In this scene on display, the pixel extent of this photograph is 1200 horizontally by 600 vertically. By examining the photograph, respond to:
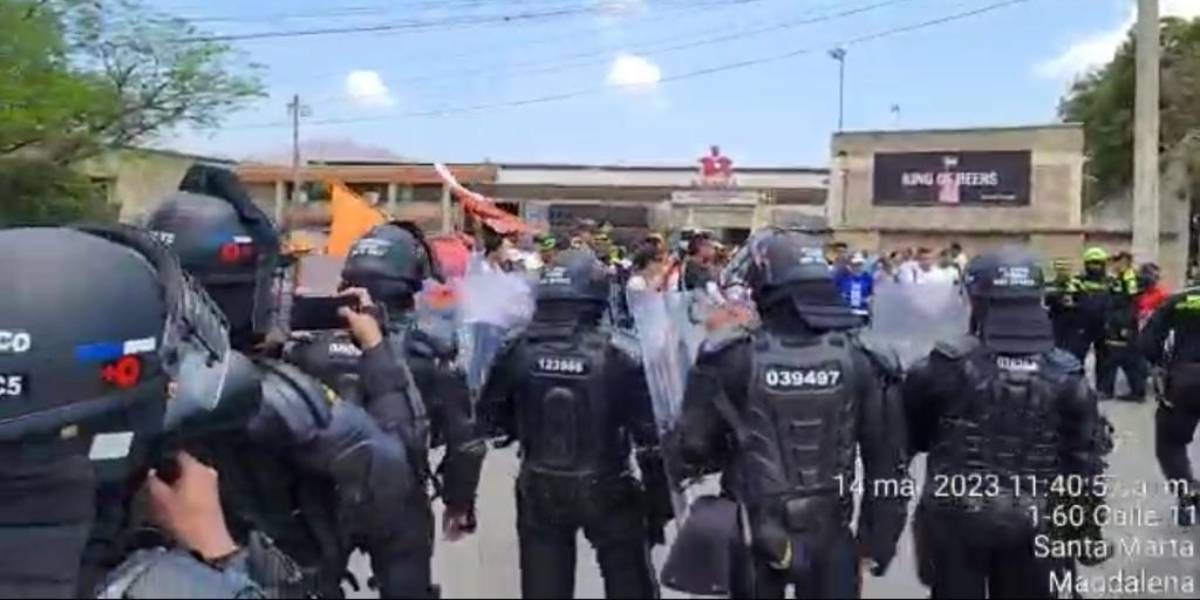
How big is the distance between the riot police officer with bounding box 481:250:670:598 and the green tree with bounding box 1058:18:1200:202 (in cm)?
1406

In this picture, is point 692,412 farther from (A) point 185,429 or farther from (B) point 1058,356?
(A) point 185,429

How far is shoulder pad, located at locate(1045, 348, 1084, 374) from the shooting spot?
418 cm

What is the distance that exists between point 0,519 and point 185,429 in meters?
0.20

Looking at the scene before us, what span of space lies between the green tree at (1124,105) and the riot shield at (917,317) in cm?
1158

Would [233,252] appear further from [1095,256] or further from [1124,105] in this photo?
[1124,105]

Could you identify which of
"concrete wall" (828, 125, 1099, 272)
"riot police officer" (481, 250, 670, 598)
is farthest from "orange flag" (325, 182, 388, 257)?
"concrete wall" (828, 125, 1099, 272)

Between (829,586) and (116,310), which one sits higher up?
(116,310)

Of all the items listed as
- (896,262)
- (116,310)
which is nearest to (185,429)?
(116,310)

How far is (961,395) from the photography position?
13.8ft

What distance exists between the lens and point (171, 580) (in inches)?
52.9

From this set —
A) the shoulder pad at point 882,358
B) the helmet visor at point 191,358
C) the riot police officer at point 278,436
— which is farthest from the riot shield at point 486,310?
the helmet visor at point 191,358

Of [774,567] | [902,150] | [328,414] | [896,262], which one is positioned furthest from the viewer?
[902,150]

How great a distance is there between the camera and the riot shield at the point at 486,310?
5324mm

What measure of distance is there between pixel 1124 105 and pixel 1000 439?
2160 centimetres
